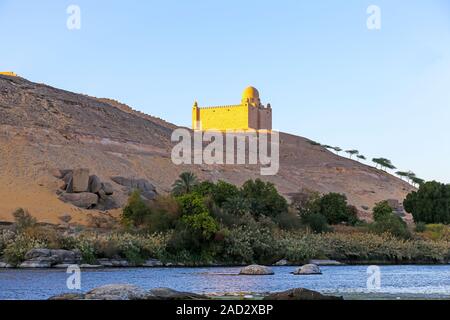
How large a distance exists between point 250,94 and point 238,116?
351cm

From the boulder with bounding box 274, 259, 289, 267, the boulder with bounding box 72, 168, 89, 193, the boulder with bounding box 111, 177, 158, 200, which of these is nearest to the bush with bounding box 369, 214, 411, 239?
the boulder with bounding box 274, 259, 289, 267

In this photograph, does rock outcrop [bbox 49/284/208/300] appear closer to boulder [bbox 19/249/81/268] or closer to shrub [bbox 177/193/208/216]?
boulder [bbox 19/249/81/268]

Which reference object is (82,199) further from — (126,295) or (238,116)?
(238,116)

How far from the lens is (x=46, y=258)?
32688 mm

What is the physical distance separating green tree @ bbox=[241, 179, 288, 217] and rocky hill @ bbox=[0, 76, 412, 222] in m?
8.97

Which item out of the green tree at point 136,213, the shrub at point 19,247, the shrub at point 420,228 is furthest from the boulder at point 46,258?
the shrub at point 420,228

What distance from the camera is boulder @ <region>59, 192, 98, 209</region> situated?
4881 cm

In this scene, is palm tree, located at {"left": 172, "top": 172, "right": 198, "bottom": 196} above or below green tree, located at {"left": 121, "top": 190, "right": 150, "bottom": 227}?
above

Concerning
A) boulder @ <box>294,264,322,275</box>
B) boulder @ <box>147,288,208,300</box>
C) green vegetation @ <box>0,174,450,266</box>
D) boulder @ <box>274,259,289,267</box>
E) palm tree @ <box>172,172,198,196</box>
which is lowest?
boulder @ <box>274,259,289,267</box>

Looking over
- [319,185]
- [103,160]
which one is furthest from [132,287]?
[319,185]

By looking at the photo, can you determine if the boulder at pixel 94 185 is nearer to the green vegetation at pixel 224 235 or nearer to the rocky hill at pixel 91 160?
the rocky hill at pixel 91 160

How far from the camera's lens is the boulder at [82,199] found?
4881 centimetres

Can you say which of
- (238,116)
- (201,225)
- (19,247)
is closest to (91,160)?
(201,225)

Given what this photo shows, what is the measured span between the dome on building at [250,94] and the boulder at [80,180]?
5601cm
